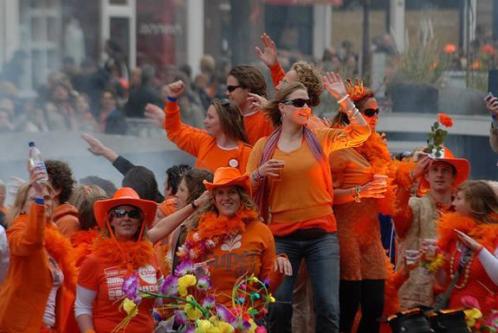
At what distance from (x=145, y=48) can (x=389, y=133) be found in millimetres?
4200

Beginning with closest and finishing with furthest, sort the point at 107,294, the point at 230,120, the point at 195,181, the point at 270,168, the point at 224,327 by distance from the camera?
the point at 224,327 → the point at 107,294 → the point at 270,168 → the point at 195,181 → the point at 230,120

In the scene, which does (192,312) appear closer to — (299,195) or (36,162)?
(36,162)

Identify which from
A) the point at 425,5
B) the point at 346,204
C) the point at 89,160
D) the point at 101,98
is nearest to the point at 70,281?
the point at 346,204

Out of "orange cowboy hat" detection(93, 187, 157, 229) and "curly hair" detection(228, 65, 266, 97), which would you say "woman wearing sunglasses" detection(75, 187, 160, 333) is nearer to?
"orange cowboy hat" detection(93, 187, 157, 229)

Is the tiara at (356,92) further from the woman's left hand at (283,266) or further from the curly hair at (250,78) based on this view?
the woman's left hand at (283,266)

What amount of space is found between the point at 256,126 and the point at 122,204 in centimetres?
211

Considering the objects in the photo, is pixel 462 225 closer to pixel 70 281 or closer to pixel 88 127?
pixel 70 281

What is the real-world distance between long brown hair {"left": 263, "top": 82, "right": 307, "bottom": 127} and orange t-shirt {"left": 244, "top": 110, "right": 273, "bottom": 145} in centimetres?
80

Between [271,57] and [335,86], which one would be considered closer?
[335,86]

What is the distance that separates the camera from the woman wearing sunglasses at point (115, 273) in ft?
27.0

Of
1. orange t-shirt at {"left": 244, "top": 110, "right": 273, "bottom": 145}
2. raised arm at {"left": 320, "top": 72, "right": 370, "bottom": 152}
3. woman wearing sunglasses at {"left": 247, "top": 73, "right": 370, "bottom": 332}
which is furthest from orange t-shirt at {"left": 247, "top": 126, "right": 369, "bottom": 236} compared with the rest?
orange t-shirt at {"left": 244, "top": 110, "right": 273, "bottom": 145}

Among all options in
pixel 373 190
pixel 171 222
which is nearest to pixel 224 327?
pixel 171 222

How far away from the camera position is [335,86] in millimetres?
9531

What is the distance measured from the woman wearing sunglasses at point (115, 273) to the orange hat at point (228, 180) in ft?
1.29
